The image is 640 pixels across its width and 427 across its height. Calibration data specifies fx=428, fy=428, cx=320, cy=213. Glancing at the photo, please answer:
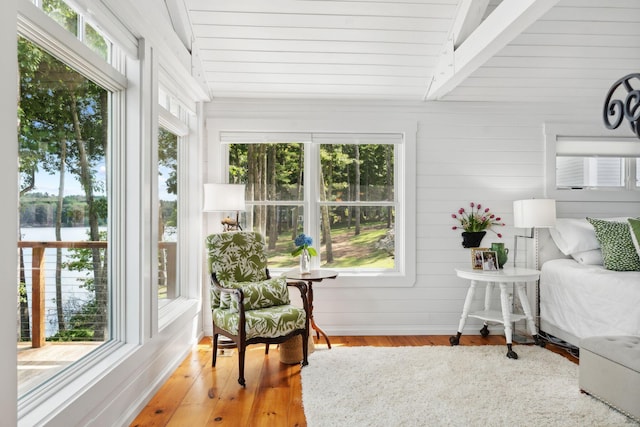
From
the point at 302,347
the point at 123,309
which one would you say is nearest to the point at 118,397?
the point at 123,309

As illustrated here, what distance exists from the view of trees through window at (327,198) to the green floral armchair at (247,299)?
0.65 m

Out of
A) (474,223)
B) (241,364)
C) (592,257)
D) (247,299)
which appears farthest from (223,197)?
(592,257)

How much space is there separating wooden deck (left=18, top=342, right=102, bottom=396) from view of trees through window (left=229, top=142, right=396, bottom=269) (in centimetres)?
236

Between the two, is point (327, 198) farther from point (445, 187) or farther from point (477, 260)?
point (477, 260)

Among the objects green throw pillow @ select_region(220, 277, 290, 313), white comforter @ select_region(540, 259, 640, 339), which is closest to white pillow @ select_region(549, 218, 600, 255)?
white comforter @ select_region(540, 259, 640, 339)

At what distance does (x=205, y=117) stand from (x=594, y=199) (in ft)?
13.0

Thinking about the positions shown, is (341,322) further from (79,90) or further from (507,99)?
(79,90)

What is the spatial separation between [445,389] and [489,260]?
4.67ft

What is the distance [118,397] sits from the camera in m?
2.30

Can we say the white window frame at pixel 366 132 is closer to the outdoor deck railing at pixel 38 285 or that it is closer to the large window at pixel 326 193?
the large window at pixel 326 193

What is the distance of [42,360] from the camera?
1.85 m

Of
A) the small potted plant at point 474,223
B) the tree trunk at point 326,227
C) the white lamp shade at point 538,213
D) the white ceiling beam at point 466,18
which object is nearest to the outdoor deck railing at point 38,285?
the tree trunk at point 326,227

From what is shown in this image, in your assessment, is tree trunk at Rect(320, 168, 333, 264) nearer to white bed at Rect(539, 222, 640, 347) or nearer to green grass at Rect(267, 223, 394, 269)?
→ green grass at Rect(267, 223, 394, 269)

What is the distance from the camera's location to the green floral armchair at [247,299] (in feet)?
9.82
